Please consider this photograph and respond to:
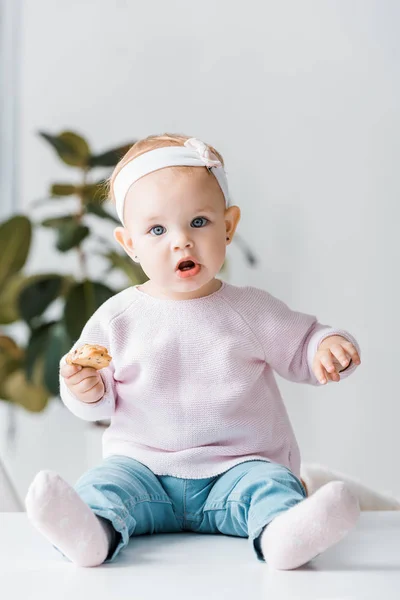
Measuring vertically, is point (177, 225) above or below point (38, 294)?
above

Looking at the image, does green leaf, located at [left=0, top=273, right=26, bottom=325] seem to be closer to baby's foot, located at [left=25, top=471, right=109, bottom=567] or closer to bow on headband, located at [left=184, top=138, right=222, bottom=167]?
bow on headband, located at [left=184, top=138, right=222, bottom=167]

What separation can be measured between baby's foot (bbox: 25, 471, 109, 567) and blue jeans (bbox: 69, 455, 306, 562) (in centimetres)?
5

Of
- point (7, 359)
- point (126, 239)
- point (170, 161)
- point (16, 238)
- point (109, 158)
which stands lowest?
point (7, 359)

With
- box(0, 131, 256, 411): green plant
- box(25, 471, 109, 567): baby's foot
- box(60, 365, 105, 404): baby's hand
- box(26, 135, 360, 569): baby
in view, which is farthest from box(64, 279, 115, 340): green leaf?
box(25, 471, 109, 567): baby's foot

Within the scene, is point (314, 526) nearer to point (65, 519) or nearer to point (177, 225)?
point (65, 519)

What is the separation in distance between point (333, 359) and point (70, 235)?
1222mm

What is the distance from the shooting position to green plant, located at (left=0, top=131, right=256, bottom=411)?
6.82ft

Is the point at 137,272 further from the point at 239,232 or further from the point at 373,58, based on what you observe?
the point at 373,58

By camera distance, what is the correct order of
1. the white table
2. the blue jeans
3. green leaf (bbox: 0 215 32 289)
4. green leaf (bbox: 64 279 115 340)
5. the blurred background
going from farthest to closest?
the blurred background → green leaf (bbox: 0 215 32 289) → green leaf (bbox: 64 279 115 340) → the blue jeans → the white table

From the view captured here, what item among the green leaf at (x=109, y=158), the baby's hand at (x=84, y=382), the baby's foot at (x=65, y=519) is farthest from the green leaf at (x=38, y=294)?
the baby's foot at (x=65, y=519)

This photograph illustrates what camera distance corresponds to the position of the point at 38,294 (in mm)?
2129

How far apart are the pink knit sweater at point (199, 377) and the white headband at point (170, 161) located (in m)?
0.18

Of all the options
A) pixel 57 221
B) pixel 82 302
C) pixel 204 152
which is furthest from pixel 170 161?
pixel 57 221

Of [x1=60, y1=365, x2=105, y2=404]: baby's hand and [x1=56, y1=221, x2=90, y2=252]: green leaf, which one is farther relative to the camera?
[x1=56, y1=221, x2=90, y2=252]: green leaf
